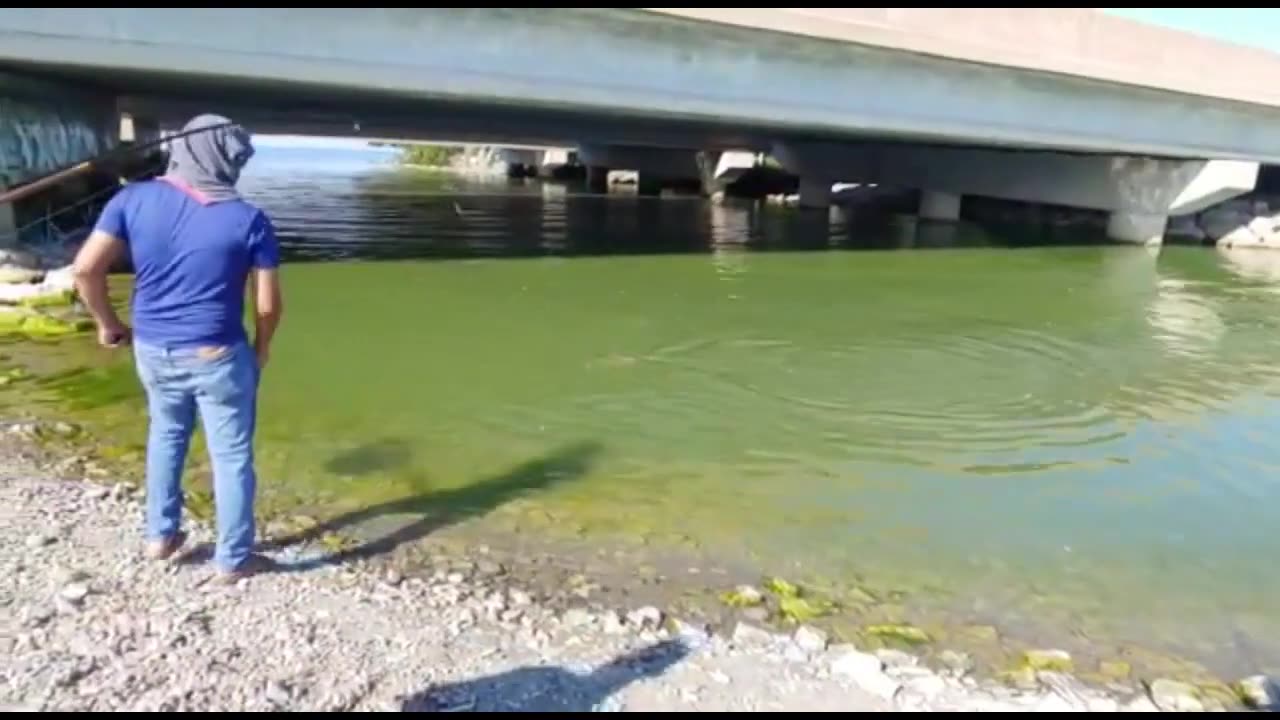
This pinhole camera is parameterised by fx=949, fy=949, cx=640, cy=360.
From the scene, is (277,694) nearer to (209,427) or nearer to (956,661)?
(209,427)

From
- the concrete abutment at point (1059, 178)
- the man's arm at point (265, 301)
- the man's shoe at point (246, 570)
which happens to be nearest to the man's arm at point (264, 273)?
the man's arm at point (265, 301)

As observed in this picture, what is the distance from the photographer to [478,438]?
749 cm

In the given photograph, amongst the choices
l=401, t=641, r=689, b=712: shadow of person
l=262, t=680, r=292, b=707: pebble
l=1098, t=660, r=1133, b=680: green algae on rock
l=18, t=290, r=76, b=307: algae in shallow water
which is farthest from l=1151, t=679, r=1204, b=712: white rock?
l=18, t=290, r=76, b=307: algae in shallow water

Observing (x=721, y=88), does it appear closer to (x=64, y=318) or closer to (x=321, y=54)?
(x=321, y=54)

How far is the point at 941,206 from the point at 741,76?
18.6 m

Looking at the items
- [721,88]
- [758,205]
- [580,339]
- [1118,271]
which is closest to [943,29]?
[721,88]

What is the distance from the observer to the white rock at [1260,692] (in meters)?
4.05

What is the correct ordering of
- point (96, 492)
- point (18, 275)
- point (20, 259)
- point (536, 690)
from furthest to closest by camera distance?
point (20, 259) < point (18, 275) < point (96, 492) < point (536, 690)

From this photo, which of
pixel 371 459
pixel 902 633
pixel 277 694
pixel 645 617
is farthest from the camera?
pixel 371 459

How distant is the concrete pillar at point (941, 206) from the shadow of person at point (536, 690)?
101 feet

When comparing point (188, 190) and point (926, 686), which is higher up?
point (188, 190)

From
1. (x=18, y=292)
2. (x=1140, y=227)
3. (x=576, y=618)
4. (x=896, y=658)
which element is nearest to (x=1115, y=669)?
(x=896, y=658)

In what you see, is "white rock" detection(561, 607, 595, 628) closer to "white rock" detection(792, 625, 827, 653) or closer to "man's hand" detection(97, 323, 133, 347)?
"white rock" detection(792, 625, 827, 653)

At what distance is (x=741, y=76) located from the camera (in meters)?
16.5
